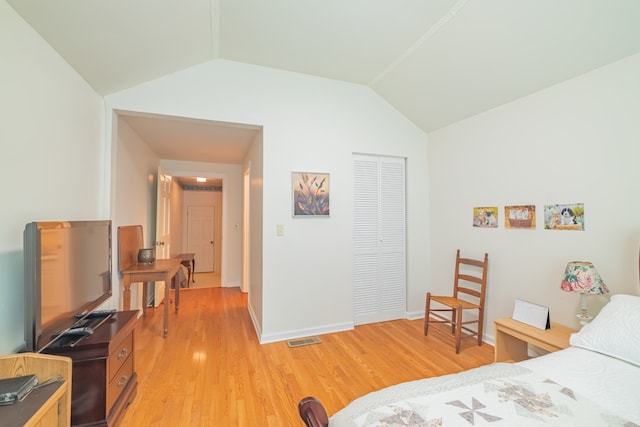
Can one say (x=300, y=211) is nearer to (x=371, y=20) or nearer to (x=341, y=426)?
(x=371, y=20)

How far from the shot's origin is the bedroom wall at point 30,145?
4.32ft

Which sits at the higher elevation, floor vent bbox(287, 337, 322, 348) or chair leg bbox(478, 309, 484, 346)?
chair leg bbox(478, 309, 484, 346)

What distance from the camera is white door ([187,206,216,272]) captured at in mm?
6836

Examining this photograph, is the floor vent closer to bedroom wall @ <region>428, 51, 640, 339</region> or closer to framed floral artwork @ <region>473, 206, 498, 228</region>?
bedroom wall @ <region>428, 51, 640, 339</region>

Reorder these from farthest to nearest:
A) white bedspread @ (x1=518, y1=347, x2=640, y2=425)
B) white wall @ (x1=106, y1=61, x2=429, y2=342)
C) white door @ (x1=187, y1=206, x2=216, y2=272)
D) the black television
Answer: white door @ (x1=187, y1=206, x2=216, y2=272)
white wall @ (x1=106, y1=61, x2=429, y2=342)
the black television
white bedspread @ (x1=518, y1=347, x2=640, y2=425)

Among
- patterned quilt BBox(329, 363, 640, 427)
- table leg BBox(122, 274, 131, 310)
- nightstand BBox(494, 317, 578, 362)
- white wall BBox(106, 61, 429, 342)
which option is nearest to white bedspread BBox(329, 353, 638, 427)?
patterned quilt BBox(329, 363, 640, 427)

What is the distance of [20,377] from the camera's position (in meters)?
1.11

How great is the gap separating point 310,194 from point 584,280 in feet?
7.45

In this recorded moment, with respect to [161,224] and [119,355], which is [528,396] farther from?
[161,224]

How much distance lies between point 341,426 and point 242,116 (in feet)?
8.59

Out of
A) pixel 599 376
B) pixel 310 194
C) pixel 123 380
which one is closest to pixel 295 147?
pixel 310 194

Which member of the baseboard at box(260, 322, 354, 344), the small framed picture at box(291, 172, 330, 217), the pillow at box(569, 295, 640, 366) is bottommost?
the baseboard at box(260, 322, 354, 344)

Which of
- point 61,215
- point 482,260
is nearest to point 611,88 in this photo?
point 482,260

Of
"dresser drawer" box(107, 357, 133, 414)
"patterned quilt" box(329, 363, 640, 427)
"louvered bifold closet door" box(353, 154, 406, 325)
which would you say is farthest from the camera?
"louvered bifold closet door" box(353, 154, 406, 325)
